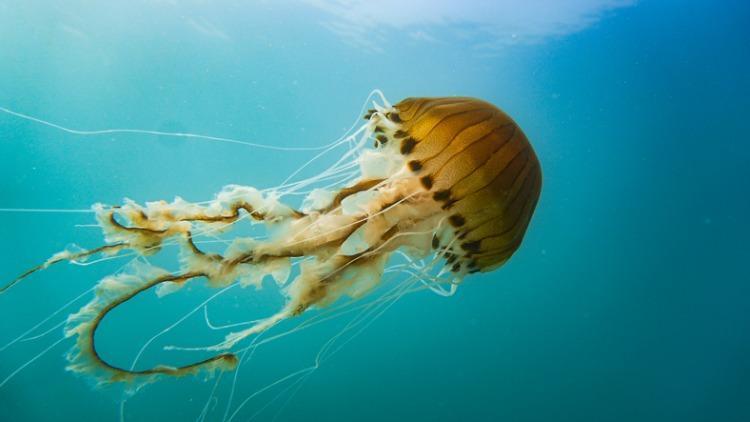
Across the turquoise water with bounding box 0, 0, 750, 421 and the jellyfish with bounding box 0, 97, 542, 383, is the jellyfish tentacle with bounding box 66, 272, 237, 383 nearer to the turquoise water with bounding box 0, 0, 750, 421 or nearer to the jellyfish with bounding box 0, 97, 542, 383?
the jellyfish with bounding box 0, 97, 542, 383

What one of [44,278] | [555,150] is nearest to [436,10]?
[555,150]

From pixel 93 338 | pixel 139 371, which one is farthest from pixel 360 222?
pixel 93 338

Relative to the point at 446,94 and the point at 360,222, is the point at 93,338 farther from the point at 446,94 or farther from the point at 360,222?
the point at 446,94

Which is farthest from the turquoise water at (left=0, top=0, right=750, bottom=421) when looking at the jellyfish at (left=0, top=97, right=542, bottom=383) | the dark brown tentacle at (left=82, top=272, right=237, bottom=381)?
the dark brown tentacle at (left=82, top=272, right=237, bottom=381)

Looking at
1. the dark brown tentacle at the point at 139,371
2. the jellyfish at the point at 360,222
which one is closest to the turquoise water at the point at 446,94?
the jellyfish at the point at 360,222

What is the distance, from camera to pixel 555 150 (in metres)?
16.1

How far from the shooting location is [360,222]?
8.61 ft

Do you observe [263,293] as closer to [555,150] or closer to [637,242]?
[555,150]

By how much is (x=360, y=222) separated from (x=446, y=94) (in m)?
12.8

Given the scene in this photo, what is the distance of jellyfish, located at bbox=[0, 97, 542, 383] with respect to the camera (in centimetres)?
229

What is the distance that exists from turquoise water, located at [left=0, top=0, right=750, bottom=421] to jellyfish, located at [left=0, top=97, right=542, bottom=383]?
29.9ft

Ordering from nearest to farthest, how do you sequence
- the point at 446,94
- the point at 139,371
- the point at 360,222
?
1. the point at 139,371
2. the point at 360,222
3. the point at 446,94

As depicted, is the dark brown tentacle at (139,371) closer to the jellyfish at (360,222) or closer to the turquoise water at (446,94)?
the jellyfish at (360,222)

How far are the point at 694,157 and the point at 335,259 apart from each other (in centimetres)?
1455
